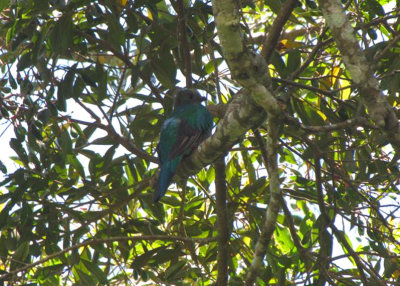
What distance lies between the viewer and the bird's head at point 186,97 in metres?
6.01

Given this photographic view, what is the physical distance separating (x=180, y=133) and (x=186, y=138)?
7cm

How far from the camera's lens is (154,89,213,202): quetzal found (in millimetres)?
4992

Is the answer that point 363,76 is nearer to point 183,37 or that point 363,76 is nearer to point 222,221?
point 183,37

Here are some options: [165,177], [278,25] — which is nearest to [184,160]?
[165,177]

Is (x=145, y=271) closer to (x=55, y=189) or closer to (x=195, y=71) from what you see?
(x=55, y=189)

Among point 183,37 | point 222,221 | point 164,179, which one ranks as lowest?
point 222,221

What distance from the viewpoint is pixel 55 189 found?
5.30 m

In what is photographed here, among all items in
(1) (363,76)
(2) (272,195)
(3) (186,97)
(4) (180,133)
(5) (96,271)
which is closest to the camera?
(1) (363,76)

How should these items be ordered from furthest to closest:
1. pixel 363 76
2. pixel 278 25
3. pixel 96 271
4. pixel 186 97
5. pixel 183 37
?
pixel 186 97 < pixel 96 271 < pixel 183 37 < pixel 278 25 < pixel 363 76

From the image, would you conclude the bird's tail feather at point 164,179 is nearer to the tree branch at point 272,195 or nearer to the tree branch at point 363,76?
the tree branch at point 272,195

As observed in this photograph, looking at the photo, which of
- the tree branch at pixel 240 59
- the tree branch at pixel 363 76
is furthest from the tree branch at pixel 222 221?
the tree branch at pixel 363 76

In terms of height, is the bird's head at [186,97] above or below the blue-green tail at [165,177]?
above

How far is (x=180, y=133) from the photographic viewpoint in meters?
5.55

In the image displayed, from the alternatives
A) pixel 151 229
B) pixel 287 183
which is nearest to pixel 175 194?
pixel 151 229
